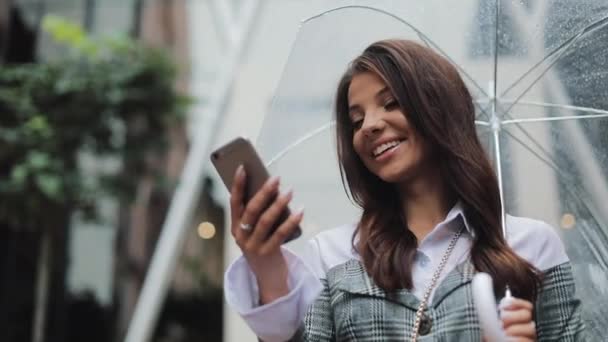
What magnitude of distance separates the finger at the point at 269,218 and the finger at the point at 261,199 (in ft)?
0.03

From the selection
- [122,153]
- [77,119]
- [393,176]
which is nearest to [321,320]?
[393,176]

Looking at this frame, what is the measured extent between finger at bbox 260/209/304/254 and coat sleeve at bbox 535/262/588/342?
0.56 meters

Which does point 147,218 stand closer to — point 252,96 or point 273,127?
point 252,96

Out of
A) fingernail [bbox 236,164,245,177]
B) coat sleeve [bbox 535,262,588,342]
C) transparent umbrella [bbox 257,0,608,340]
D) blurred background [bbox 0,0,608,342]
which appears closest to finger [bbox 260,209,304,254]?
fingernail [bbox 236,164,245,177]

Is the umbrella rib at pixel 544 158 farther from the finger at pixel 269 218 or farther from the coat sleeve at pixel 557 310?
the finger at pixel 269 218

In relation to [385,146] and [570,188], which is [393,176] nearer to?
[385,146]

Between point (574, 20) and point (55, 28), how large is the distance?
6.91 m

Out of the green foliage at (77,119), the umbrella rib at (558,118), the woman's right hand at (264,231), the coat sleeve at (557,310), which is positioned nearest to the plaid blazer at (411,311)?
the coat sleeve at (557,310)

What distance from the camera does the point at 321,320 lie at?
1586mm

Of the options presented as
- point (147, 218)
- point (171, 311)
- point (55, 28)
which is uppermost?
point (55, 28)

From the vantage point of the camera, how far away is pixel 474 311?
1488 millimetres

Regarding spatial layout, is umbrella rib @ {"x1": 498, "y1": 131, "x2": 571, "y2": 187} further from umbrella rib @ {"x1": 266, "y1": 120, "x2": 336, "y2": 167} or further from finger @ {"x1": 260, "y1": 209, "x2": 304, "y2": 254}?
finger @ {"x1": 260, "y1": 209, "x2": 304, "y2": 254}

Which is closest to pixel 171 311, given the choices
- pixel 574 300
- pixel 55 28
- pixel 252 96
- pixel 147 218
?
pixel 147 218

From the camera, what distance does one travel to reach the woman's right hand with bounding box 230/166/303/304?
129 centimetres
